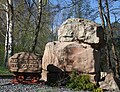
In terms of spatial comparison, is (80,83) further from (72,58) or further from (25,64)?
(25,64)

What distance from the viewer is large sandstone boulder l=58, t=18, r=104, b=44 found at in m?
9.09

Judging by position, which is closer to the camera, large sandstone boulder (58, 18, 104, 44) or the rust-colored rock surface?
the rust-colored rock surface

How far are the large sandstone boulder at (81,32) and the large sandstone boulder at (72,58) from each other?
253mm

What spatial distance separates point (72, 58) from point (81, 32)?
0.93 metres

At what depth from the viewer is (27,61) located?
8703 mm

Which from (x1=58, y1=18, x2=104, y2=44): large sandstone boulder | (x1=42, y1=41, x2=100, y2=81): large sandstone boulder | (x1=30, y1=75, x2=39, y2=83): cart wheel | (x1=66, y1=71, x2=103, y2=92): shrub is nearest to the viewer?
(x1=66, y1=71, x2=103, y2=92): shrub

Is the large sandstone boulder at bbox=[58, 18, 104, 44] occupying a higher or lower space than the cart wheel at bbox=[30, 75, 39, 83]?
higher

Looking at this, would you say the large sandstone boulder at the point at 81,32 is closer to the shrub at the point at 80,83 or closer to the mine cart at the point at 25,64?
the shrub at the point at 80,83

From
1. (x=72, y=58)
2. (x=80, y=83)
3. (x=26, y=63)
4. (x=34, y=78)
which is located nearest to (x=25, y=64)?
(x=26, y=63)

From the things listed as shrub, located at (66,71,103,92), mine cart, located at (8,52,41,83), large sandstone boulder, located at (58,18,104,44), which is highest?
large sandstone boulder, located at (58,18,104,44)

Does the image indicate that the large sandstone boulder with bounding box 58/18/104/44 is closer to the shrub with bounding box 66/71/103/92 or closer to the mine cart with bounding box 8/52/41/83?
the shrub with bounding box 66/71/103/92

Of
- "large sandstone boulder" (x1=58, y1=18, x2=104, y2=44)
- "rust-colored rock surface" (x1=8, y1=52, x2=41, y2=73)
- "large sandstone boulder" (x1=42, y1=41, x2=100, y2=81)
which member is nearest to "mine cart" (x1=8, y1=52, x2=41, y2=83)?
"rust-colored rock surface" (x1=8, y1=52, x2=41, y2=73)

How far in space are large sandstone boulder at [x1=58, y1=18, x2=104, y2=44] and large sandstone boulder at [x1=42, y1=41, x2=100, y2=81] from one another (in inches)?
10.0

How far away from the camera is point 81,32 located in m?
9.22
